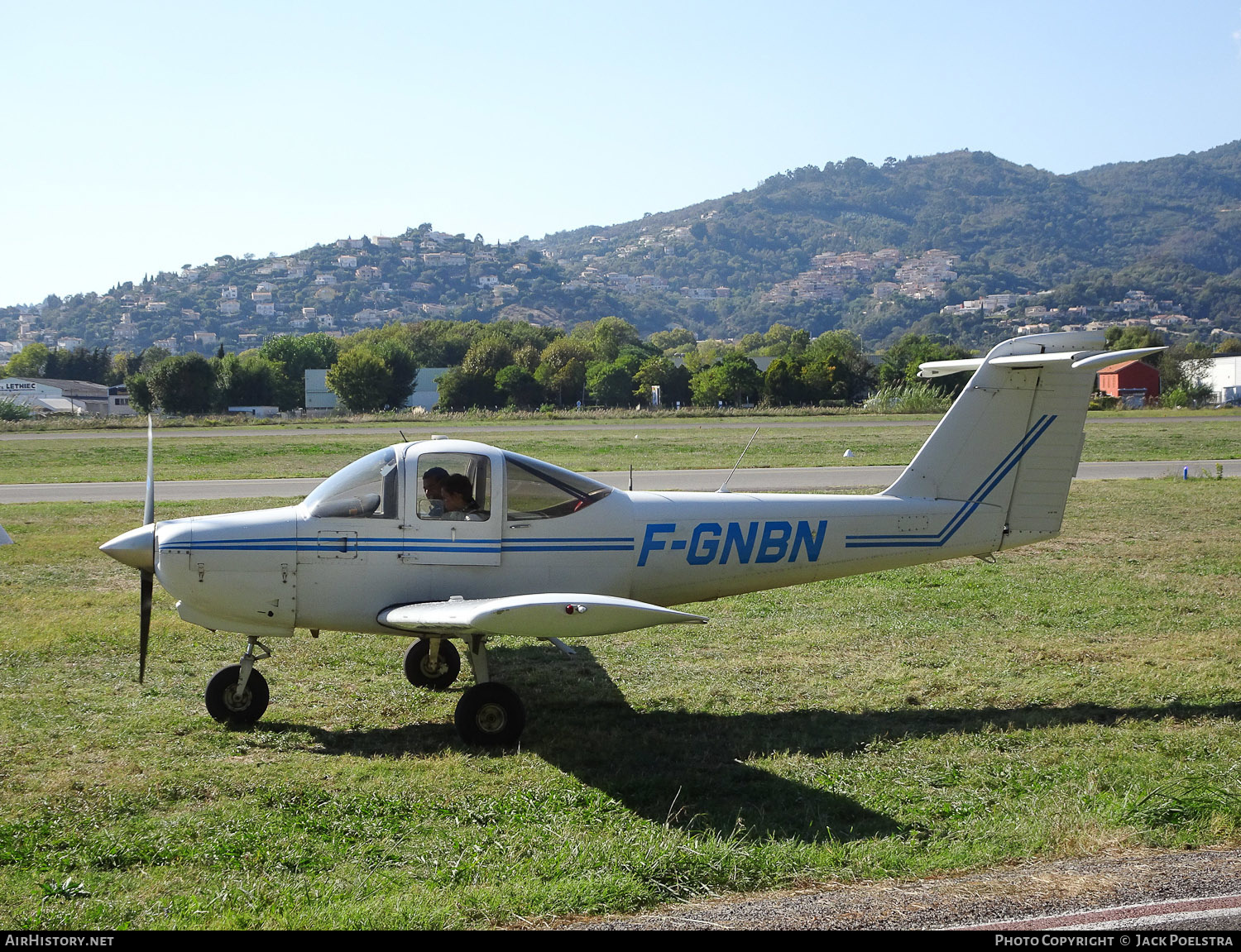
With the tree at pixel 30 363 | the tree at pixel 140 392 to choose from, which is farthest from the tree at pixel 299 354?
the tree at pixel 30 363

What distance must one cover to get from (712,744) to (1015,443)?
3.81 metres

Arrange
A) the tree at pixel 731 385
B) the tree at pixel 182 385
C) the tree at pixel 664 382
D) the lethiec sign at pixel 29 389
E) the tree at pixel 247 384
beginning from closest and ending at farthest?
the tree at pixel 182 385 < the tree at pixel 731 385 < the tree at pixel 247 384 < the tree at pixel 664 382 < the lethiec sign at pixel 29 389

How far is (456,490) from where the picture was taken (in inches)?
312

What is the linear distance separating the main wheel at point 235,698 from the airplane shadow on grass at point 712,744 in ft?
0.48

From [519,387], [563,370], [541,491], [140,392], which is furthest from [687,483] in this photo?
[140,392]

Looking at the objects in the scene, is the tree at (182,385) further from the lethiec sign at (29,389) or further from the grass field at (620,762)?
the grass field at (620,762)

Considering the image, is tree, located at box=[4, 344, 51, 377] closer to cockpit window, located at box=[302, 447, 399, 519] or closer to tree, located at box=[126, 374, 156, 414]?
tree, located at box=[126, 374, 156, 414]

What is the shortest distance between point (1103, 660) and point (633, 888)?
246 inches

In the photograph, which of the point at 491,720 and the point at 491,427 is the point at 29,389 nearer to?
the point at 491,427

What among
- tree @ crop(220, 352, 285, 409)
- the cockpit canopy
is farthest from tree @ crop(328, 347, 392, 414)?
the cockpit canopy

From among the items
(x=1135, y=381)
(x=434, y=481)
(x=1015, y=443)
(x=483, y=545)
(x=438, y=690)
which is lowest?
(x=438, y=690)

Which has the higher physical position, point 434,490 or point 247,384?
point 247,384

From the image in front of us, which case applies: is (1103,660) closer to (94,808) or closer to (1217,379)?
(94,808)

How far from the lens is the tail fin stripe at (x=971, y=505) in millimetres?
8680
